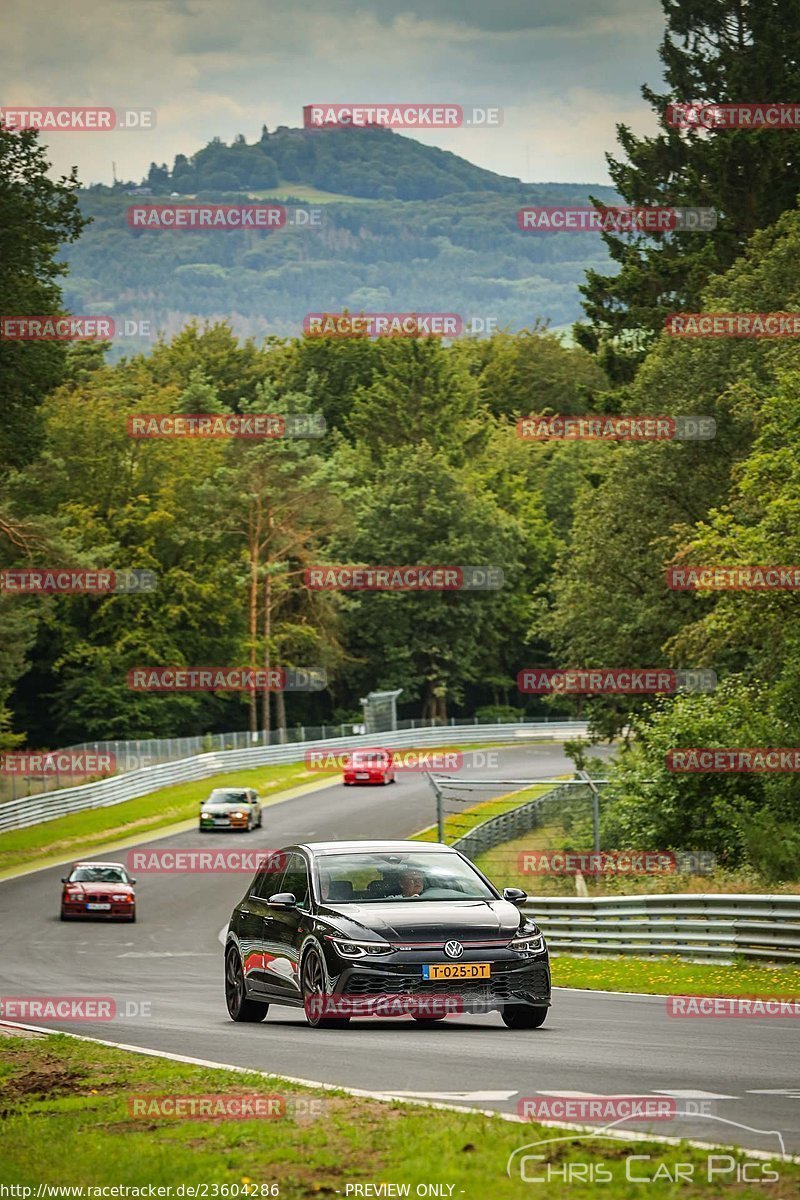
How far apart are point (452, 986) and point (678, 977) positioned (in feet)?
26.9

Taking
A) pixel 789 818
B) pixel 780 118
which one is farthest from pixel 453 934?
pixel 780 118

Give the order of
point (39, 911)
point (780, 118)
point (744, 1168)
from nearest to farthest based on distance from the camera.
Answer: point (744, 1168) < point (39, 911) < point (780, 118)

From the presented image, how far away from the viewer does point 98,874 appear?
39.7 meters

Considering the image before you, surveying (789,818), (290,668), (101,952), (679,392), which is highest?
(679,392)

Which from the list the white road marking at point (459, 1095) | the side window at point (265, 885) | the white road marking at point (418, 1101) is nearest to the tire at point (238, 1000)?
the side window at point (265, 885)

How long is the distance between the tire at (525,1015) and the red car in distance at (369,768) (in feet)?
176

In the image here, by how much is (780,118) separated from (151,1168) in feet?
177

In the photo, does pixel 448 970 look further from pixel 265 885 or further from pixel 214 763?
pixel 214 763

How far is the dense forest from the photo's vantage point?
34688 mm

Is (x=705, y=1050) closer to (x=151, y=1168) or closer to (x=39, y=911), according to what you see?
(x=151, y=1168)

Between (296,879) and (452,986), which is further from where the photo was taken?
(296,879)

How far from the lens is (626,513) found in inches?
1964

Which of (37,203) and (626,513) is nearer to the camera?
(37,203)

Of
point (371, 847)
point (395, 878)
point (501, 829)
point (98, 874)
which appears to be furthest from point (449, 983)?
point (98, 874)
